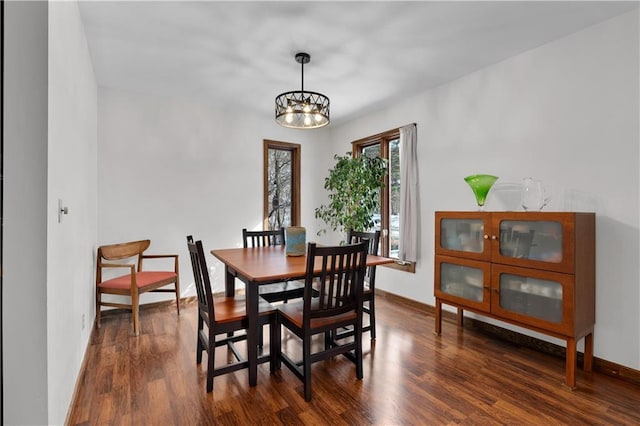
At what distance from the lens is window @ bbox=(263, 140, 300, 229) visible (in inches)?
190

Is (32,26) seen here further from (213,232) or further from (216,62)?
(213,232)

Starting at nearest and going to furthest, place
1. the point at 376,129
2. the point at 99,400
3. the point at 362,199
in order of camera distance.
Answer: the point at 99,400 → the point at 362,199 → the point at 376,129

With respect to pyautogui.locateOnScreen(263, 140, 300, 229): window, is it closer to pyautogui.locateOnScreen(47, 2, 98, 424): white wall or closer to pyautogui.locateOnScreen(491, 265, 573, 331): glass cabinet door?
pyautogui.locateOnScreen(47, 2, 98, 424): white wall

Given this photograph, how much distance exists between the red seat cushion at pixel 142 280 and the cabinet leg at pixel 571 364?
359 cm

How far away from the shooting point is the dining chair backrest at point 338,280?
2.04m

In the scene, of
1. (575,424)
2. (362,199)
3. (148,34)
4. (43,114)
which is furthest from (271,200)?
(575,424)

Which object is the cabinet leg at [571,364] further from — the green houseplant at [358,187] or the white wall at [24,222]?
the white wall at [24,222]

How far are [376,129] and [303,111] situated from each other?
2.13 meters

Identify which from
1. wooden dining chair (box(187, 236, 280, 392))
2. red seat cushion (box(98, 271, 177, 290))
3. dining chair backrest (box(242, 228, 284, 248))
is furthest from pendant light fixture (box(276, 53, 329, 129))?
red seat cushion (box(98, 271, 177, 290))

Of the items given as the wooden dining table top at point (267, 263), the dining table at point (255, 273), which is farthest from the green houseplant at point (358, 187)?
the dining table at point (255, 273)

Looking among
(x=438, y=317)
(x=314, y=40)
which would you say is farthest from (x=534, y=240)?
(x=314, y=40)

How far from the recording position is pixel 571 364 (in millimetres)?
2213

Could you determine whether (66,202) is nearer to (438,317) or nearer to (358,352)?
(358,352)

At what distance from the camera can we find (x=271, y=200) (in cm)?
492
